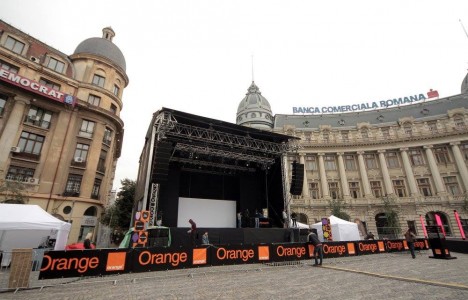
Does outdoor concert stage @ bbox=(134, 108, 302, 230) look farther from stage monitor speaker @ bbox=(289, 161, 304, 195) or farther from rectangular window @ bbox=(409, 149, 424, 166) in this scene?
rectangular window @ bbox=(409, 149, 424, 166)

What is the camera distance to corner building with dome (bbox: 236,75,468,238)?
99.0 ft

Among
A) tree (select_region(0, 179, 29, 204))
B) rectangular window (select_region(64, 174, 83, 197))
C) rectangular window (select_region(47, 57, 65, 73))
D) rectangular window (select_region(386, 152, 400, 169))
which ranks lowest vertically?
tree (select_region(0, 179, 29, 204))

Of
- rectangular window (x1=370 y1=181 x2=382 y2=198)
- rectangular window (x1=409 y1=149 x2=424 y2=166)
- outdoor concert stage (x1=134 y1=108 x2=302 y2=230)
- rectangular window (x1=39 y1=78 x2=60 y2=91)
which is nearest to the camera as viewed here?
outdoor concert stage (x1=134 y1=108 x2=302 y2=230)

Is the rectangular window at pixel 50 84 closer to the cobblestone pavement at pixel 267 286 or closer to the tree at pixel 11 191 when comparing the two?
the tree at pixel 11 191

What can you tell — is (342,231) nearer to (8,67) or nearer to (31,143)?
(31,143)

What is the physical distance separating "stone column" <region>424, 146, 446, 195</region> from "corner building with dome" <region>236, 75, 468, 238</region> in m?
0.10

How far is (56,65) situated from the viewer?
24641 millimetres

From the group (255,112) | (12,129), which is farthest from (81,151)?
(255,112)

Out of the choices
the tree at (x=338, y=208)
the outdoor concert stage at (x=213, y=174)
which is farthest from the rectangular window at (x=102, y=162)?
the tree at (x=338, y=208)

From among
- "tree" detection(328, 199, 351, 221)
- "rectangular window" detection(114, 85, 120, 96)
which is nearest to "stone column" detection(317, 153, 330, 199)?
"tree" detection(328, 199, 351, 221)

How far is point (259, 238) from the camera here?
16.0 metres

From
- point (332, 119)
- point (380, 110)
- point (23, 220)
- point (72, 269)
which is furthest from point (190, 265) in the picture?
point (380, 110)

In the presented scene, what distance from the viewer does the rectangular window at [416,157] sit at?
32969mm

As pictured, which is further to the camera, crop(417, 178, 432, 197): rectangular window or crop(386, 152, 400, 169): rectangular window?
crop(386, 152, 400, 169): rectangular window
